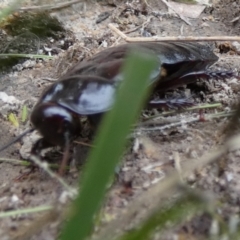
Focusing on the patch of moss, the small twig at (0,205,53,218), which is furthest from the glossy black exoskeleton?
the patch of moss

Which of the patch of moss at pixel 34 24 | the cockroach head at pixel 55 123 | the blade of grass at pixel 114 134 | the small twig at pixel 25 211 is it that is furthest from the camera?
the patch of moss at pixel 34 24

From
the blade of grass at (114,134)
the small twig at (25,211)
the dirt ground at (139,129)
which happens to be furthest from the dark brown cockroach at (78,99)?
the blade of grass at (114,134)

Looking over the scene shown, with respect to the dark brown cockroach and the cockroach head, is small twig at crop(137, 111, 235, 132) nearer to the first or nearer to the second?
the dark brown cockroach

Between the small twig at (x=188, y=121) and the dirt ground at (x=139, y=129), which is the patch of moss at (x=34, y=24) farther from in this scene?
the small twig at (x=188, y=121)

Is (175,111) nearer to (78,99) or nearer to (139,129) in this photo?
(139,129)

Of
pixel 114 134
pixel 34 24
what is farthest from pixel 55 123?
pixel 34 24
